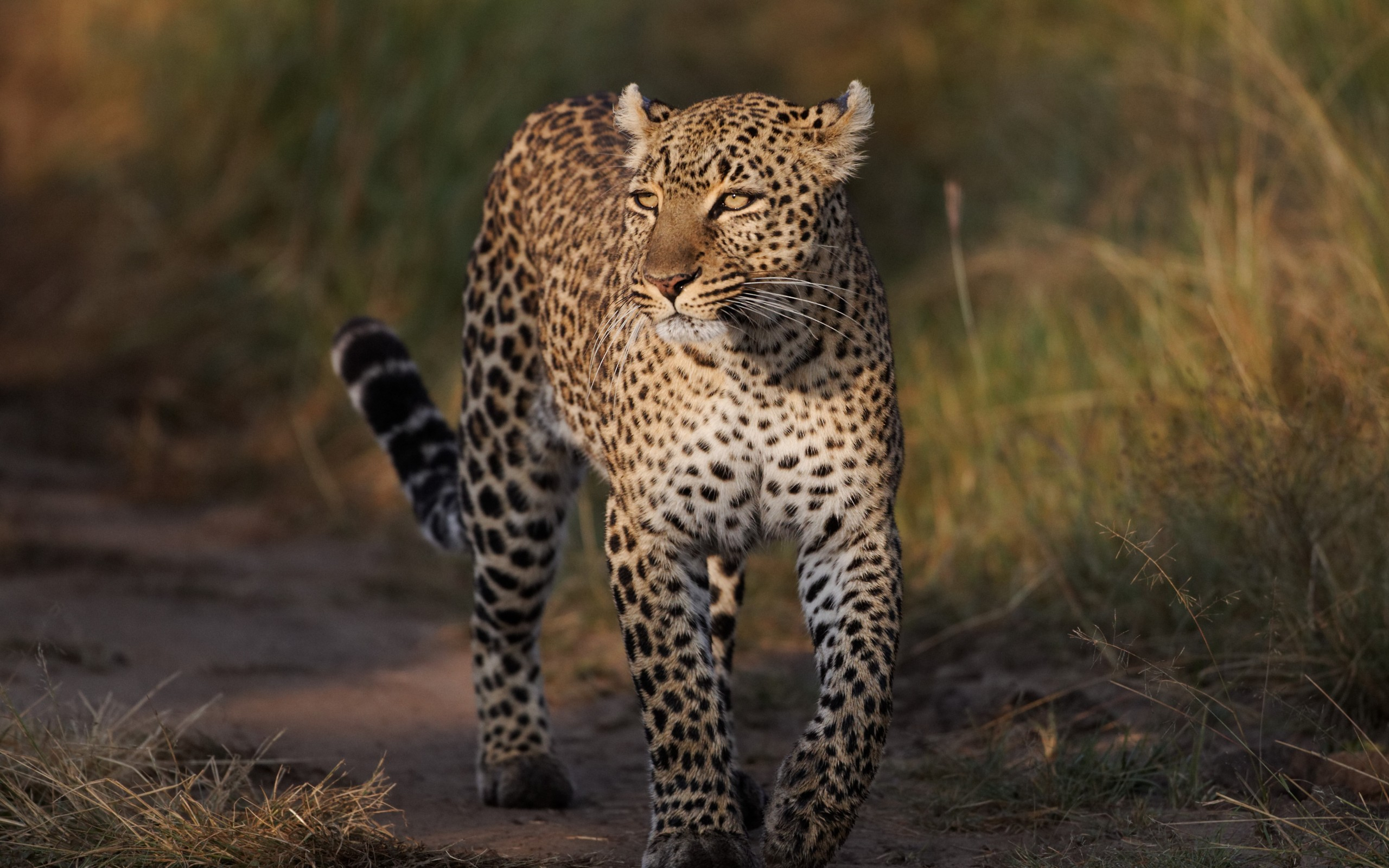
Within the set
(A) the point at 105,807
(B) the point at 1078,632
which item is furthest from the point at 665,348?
(A) the point at 105,807

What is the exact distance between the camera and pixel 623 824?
4648 millimetres

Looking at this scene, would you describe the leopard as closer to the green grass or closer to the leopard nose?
the leopard nose

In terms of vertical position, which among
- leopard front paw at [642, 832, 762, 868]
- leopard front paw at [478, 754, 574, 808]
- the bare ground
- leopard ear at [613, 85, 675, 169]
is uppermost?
leopard ear at [613, 85, 675, 169]

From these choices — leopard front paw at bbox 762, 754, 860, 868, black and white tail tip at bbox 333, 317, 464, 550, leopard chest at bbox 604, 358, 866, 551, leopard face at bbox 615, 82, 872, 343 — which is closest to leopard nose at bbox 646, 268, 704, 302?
leopard face at bbox 615, 82, 872, 343

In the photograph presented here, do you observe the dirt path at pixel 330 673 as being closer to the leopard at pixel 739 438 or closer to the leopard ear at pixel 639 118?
the leopard at pixel 739 438

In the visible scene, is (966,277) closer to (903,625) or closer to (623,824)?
(903,625)

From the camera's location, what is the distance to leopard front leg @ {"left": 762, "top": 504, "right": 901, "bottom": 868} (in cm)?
389

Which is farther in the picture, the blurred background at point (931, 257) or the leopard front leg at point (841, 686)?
the blurred background at point (931, 257)

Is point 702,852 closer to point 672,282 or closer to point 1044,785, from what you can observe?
point 1044,785

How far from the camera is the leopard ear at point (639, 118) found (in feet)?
14.4

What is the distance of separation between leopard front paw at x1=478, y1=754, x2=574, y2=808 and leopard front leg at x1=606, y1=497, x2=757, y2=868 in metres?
0.88

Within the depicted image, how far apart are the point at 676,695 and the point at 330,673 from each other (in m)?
2.55

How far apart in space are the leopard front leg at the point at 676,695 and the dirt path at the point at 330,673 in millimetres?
290

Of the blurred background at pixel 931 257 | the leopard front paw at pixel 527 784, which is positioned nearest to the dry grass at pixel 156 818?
the leopard front paw at pixel 527 784
